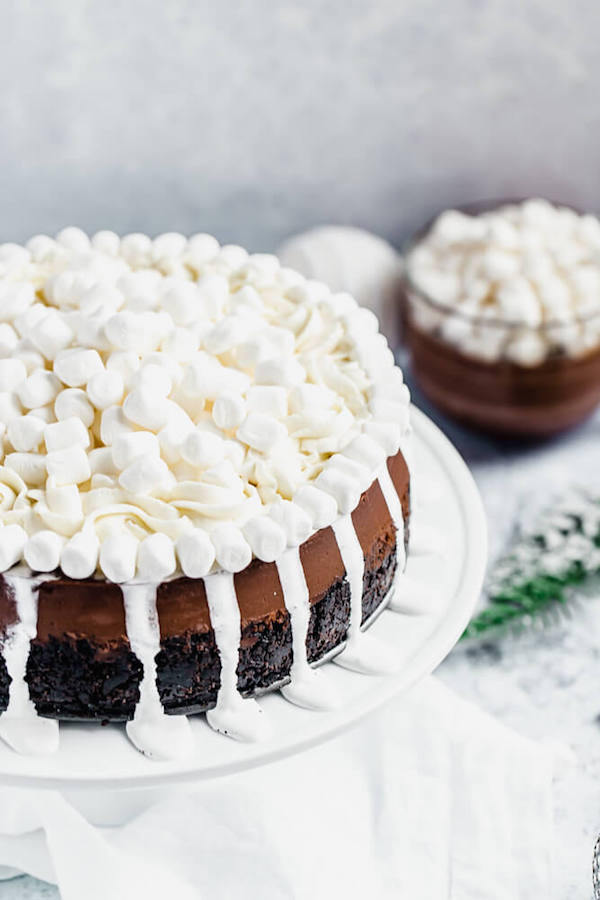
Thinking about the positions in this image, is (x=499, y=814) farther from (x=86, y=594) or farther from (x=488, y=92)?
(x=488, y=92)

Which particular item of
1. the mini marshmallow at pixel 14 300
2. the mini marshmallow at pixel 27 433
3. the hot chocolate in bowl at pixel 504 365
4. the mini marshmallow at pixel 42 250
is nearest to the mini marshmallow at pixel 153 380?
the mini marshmallow at pixel 27 433

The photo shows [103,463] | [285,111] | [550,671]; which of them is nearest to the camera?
[103,463]

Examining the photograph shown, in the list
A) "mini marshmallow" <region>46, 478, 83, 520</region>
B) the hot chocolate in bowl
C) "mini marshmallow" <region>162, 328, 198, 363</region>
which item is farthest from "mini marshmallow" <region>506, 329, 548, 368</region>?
"mini marshmallow" <region>46, 478, 83, 520</region>

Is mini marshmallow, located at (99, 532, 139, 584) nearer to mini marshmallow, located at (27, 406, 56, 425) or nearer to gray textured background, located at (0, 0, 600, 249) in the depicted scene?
mini marshmallow, located at (27, 406, 56, 425)

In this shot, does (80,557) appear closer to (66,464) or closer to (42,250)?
(66,464)

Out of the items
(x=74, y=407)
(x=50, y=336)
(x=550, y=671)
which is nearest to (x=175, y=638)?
(x=74, y=407)

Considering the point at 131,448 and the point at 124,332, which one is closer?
the point at 131,448
